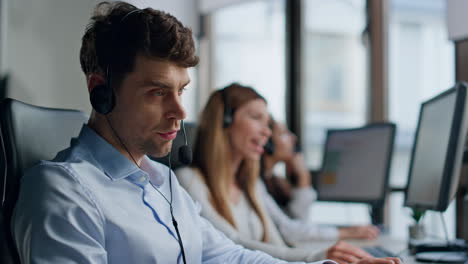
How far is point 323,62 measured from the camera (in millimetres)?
4949

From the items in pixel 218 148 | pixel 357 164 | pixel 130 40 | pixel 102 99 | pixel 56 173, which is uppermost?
pixel 130 40

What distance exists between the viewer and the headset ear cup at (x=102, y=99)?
0.92m

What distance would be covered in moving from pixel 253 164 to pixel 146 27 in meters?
1.09

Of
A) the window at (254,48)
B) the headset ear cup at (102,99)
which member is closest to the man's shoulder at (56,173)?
the headset ear cup at (102,99)

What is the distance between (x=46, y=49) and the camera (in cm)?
274

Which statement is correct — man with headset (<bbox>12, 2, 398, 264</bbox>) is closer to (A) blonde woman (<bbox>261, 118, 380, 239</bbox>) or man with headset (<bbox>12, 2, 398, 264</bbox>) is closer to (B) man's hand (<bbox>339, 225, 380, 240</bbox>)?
(B) man's hand (<bbox>339, 225, 380, 240</bbox>)

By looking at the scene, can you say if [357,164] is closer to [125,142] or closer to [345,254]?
[345,254]

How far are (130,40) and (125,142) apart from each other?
0.19 m

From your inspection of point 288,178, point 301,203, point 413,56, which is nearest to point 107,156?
point 301,203

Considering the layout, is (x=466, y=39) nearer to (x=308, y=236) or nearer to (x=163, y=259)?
(x=308, y=236)

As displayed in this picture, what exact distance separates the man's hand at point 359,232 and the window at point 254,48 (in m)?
1.25

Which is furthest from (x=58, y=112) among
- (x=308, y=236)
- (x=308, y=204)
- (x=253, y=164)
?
(x=308, y=204)

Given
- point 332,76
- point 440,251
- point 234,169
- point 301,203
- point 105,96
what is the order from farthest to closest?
point 332,76 → point 301,203 → point 234,169 → point 440,251 → point 105,96

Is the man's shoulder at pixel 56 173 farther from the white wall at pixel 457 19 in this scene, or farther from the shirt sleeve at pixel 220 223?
the white wall at pixel 457 19
